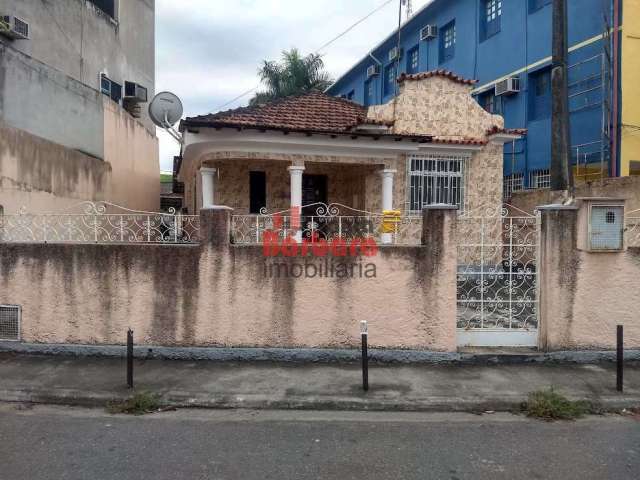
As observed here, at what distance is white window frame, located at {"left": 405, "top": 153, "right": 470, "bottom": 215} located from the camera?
10688 millimetres

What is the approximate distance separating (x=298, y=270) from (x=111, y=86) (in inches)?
488

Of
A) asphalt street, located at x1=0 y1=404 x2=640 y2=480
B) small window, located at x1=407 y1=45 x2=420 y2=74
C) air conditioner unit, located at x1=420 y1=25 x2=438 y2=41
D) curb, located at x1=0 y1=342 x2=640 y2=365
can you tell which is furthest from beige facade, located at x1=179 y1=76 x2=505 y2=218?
small window, located at x1=407 y1=45 x2=420 y2=74

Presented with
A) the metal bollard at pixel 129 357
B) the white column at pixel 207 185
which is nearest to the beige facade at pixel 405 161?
the white column at pixel 207 185

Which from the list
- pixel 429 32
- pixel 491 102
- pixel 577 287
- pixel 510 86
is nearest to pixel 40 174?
pixel 577 287

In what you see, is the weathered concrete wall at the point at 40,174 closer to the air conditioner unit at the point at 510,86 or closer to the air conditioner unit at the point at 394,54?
the air conditioner unit at the point at 510,86

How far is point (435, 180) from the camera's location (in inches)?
427

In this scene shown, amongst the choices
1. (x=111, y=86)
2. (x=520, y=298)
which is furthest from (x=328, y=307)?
(x=111, y=86)

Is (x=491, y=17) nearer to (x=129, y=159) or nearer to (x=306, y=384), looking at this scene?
(x=129, y=159)

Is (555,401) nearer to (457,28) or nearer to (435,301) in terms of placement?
(435,301)

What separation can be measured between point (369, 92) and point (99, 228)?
21.9 metres

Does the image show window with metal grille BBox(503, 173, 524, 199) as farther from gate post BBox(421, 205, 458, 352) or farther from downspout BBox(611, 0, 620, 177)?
gate post BBox(421, 205, 458, 352)

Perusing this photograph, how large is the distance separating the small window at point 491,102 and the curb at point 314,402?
13704 millimetres

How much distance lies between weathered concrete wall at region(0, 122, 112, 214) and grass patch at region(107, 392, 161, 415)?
4117mm

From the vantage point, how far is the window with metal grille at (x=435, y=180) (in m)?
10.7
